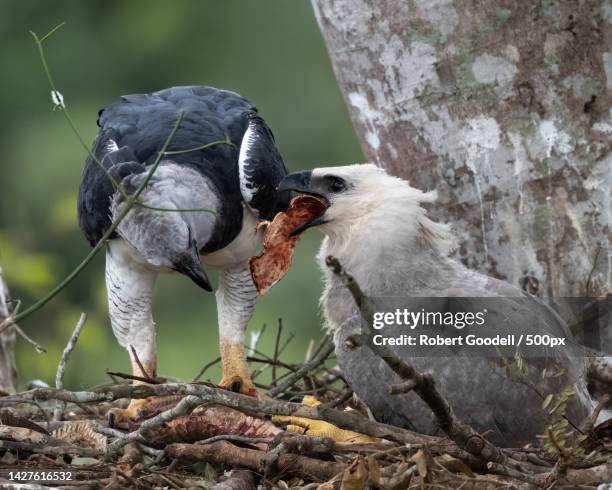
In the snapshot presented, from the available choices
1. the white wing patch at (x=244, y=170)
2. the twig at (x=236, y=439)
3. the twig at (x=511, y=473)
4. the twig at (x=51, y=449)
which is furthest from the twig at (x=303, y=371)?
the twig at (x=511, y=473)

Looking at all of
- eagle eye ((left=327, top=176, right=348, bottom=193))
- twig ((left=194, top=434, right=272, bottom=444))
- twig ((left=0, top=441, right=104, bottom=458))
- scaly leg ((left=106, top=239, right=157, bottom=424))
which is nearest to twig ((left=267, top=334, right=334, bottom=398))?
scaly leg ((left=106, top=239, right=157, bottom=424))

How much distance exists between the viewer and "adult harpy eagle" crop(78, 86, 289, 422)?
477cm

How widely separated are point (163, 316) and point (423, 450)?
9.65m

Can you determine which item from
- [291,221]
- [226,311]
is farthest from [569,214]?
[226,311]

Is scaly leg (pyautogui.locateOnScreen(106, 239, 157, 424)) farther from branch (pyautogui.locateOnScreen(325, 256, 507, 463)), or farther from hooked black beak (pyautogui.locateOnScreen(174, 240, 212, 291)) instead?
branch (pyautogui.locateOnScreen(325, 256, 507, 463))

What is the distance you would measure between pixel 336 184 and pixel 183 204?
2.07ft

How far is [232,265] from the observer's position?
5277 millimetres

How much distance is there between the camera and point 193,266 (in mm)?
4652

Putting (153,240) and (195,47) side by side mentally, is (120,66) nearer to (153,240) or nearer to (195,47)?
(195,47)

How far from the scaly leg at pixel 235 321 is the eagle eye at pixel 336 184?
836 millimetres

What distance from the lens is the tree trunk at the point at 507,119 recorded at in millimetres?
4891

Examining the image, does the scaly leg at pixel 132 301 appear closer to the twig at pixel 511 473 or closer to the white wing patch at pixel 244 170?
the white wing patch at pixel 244 170

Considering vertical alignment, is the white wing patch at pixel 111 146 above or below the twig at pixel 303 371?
above

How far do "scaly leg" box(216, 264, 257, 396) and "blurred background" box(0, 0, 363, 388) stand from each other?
4.04 meters
